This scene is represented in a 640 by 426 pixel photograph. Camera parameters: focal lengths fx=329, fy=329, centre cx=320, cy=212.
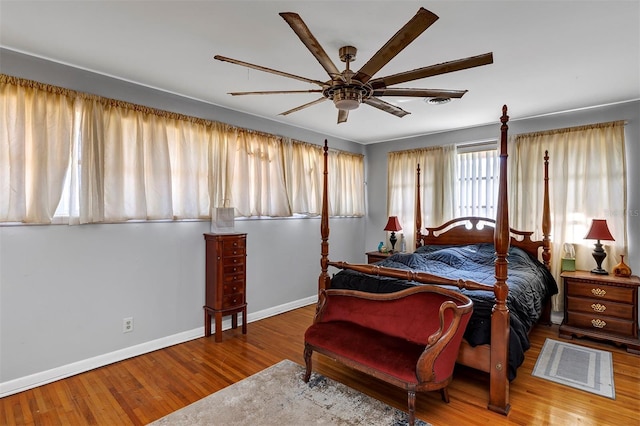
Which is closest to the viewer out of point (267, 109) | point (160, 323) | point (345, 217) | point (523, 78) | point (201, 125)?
point (523, 78)

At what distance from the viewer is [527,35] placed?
7.57 ft

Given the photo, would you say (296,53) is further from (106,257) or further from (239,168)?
(106,257)

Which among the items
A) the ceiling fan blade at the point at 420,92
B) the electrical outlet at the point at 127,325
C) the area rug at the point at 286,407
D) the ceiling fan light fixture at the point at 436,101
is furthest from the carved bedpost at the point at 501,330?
the electrical outlet at the point at 127,325

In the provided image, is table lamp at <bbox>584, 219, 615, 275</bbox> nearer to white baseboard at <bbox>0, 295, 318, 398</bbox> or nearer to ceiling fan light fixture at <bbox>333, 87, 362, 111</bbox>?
ceiling fan light fixture at <bbox>333, 87, 362, 111</bbox>

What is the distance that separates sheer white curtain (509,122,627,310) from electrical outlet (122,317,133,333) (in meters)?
4.73

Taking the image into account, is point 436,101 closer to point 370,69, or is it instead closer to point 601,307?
point 370,69

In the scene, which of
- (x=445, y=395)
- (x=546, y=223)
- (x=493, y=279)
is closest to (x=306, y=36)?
(x=445, y=395)

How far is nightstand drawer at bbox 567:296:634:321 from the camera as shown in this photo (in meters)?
3.37

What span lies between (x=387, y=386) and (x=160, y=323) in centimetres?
233

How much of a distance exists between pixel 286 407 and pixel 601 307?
3427 millimetres

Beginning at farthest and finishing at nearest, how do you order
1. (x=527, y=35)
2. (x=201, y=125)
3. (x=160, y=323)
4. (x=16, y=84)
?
(x=201, y=125) < (x=160, y=323) < (x=16, y=84) < (x=527, y=35)

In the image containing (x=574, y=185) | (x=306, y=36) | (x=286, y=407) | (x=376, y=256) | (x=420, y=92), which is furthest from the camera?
(x=376, y=256)

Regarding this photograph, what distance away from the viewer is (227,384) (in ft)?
8.84

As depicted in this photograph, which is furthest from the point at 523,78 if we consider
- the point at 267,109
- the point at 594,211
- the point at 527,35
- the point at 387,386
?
the point at 387,386
